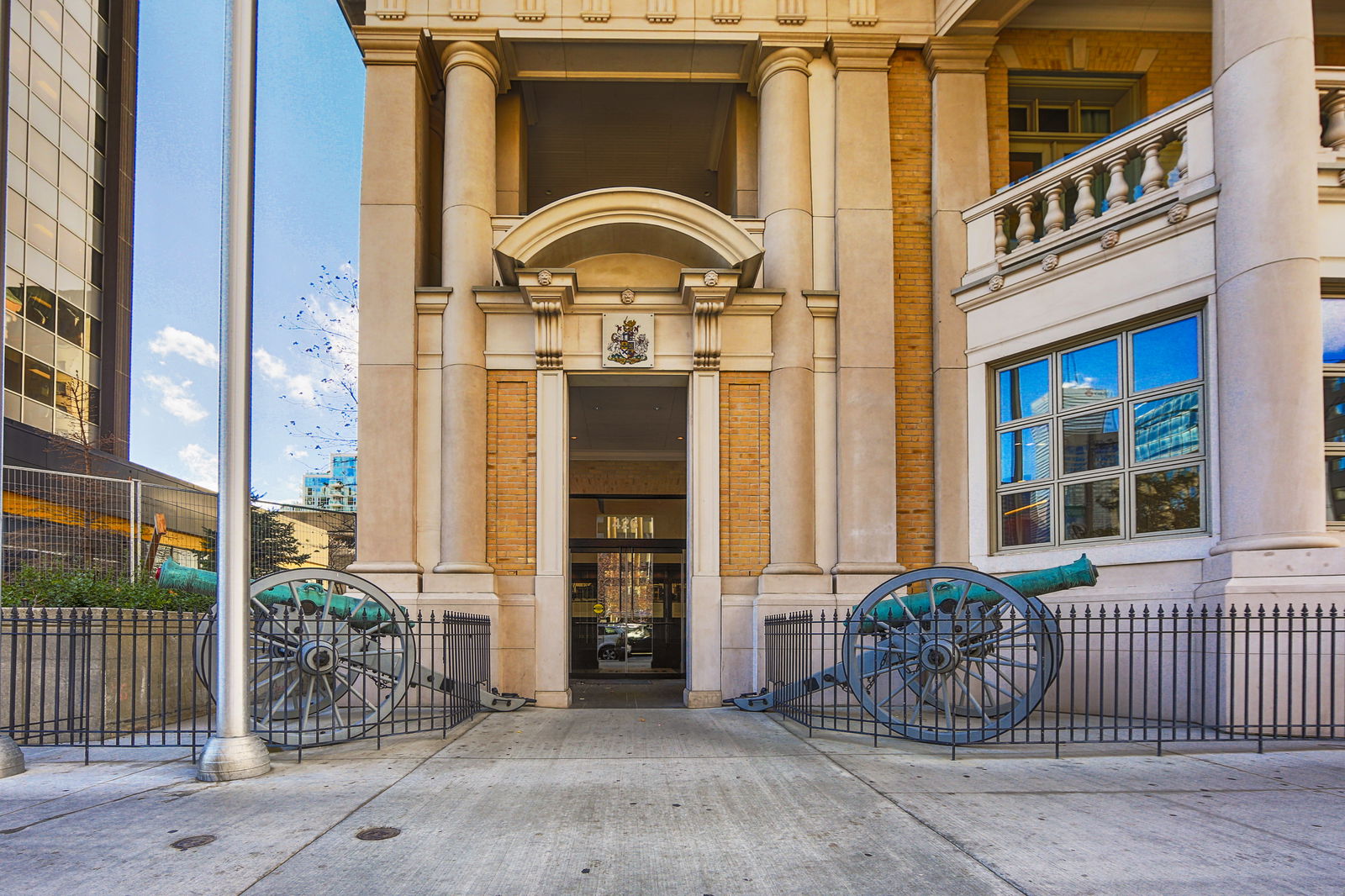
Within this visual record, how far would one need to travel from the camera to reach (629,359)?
12.7m

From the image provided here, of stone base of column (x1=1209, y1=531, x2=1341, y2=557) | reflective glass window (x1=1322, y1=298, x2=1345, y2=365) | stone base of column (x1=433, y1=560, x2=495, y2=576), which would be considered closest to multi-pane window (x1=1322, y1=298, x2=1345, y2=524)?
reflective glass window (x1=1322, y1=298, x2=1345, y2=365)

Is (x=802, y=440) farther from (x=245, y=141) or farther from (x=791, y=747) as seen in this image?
(x=245, y=141)

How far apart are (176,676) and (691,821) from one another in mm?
7355

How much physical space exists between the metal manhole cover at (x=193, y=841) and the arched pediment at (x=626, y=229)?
8289 mm

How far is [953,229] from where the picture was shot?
1279cm

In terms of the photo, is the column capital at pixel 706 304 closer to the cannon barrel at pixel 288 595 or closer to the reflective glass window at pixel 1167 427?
the reflective glass window at pixel 1167 427

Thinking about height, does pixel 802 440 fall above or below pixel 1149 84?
below

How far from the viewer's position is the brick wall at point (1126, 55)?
13.4 metres

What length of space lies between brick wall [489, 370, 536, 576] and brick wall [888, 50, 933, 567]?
4.90 meters

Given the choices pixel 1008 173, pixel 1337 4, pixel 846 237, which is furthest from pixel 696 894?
pixel 1337 4

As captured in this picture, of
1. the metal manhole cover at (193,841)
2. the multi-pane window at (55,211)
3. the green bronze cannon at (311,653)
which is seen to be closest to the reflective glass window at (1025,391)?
the green bronze cannon at (311,653)

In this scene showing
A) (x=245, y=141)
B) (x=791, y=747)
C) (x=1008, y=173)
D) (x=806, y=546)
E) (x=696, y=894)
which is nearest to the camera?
(x=696, y=894)

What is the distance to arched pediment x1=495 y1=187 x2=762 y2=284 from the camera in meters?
12.4

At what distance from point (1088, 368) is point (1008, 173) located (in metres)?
3.65
